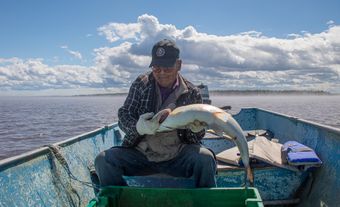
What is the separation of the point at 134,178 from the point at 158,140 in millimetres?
640

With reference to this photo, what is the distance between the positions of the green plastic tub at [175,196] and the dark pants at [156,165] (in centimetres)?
39

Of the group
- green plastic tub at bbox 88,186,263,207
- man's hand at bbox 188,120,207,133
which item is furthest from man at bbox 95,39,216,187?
green plastic tub at bbox 88,186,263,207

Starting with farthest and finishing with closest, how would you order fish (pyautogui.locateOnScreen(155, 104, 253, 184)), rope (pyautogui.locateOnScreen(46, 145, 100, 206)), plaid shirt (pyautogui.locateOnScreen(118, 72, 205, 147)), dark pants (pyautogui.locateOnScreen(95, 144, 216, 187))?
1. rope (pyautogui.locateOnScreen(46, 145, 100, 206))
2. plaid shirt (pyautogui.locateOnScreen(118, 72, 205, 147))
3. dark pants (pyautogui.locateOnScreen(95, 144, 216, 187))
4. fish (pyautogui.locateOnScreen(155, 104, 253, 184))

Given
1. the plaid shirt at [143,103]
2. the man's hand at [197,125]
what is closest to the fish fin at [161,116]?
the man's hand at [197,125]

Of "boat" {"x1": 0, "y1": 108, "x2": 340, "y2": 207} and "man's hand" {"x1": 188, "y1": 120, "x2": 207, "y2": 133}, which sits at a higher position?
"man's hand" {"x1": 188, "y1": 120, "x2": 207, "y2": 133}

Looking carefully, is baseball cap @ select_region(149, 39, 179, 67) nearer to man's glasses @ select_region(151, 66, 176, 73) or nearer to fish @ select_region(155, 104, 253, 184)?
man's glasses @ select_region(151, 66, 176, 73)

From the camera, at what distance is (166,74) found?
4.05 meters

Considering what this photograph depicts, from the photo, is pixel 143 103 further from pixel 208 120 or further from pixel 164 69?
pixel 208 120

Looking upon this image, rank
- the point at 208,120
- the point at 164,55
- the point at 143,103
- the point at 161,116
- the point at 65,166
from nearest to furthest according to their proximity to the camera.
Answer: the point at 208,120 < the point at 161,116 < the point at 164,55 < the point at 143,103 < the point at 65,166

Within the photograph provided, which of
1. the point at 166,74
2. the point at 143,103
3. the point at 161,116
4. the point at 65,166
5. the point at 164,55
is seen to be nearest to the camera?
the point at 161,116

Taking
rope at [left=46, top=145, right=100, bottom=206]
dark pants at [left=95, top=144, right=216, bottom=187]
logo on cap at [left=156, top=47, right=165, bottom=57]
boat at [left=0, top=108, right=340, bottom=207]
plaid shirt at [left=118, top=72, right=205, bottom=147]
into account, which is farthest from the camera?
rope at [left=46, top=145, right=100, bottom=206]

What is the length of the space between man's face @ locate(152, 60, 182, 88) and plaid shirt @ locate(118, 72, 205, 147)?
14 cm

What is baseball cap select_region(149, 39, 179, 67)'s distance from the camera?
3918 millimetres

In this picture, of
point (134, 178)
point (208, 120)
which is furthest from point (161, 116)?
point (134, 178)
